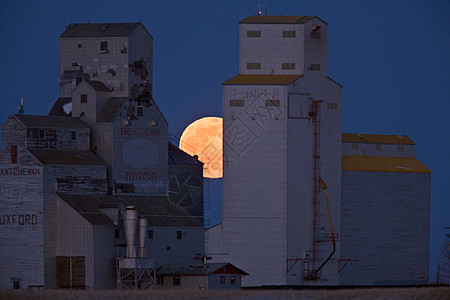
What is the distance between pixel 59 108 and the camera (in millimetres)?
102188

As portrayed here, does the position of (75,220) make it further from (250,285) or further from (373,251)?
(373,251)

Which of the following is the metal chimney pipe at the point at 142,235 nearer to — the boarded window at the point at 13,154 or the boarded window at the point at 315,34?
the boarded window at the point at 13,154

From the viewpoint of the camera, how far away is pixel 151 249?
3669 inches

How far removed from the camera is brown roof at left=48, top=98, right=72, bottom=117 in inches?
3996

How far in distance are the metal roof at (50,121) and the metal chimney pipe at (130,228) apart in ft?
29.8

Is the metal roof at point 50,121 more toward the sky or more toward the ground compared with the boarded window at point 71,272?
more toward the sky

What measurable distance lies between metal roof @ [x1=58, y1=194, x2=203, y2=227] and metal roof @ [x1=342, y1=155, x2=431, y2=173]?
16.4 meters

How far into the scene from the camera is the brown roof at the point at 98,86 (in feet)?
325

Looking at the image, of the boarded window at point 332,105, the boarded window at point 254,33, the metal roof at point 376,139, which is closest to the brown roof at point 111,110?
the boarded window at point 254,33

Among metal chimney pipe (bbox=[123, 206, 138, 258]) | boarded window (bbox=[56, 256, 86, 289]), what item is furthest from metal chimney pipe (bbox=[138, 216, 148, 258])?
boarded window (bbox=[56, 256, 86, 289])

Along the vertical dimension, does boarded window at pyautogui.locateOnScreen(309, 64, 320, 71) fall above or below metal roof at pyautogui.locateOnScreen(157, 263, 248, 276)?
above

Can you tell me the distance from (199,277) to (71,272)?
8.42m

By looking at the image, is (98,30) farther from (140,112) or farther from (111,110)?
(140,112)

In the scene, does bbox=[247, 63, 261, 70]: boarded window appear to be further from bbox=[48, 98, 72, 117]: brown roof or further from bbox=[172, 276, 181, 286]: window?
bbox=[172, 276, 181, 286]: window
